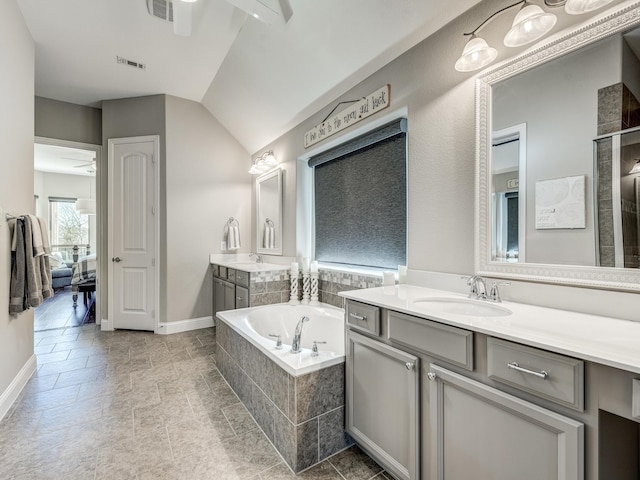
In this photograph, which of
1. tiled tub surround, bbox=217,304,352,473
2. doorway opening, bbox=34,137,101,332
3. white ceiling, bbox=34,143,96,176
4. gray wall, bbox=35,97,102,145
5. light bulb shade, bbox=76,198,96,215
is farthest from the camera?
light bulb shade, bbox=76,198,96,215

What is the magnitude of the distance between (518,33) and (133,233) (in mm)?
4217

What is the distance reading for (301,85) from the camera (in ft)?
9.07

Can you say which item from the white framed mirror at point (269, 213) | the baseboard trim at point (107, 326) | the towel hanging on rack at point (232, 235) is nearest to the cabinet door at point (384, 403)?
the white framed mirror at point (269, 213)

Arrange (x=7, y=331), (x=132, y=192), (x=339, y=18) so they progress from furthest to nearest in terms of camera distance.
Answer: (x=132, y=192)
(x=7, y=331)
(x=339, y=18)

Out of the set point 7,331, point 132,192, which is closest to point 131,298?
point 132,192

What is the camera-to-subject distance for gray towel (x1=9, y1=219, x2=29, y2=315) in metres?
2.27

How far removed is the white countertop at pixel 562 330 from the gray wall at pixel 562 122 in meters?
0.25

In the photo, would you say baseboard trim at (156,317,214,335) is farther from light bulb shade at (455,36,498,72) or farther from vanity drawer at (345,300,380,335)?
light bulb shade at (455,36,498,72)

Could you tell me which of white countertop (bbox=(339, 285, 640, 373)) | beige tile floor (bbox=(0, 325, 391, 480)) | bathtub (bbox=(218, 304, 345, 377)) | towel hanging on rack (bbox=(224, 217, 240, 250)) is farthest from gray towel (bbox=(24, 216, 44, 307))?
white countertop (bbox=(339, 285, 640, 373))

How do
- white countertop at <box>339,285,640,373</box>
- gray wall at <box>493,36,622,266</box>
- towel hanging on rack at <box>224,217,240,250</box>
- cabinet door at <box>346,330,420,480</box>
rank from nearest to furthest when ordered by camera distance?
white countertop at <box>339,285,640,373</box> → gray wall at <box>493,36,622,266</box> → cabinet door at <box>346,330,420,480</box> → towel hanging on rack at <box>224,217,240,250</box>

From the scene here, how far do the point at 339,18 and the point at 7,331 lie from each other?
323cm

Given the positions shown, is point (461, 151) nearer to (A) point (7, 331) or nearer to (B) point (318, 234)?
(B) point (318, 234)

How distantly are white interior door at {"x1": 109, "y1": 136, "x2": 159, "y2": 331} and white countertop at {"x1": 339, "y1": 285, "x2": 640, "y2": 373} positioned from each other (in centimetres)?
342

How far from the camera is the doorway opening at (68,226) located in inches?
191
